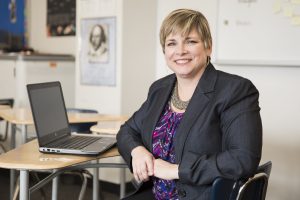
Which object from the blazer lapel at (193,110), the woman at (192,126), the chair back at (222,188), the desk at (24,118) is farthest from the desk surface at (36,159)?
the desk at (24,118)

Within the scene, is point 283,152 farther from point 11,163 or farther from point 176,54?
point 11,163

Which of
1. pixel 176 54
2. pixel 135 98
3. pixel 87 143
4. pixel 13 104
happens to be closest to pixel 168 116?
pixel 176 54

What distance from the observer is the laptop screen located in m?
1.96

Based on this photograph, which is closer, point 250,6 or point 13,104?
point 250,6

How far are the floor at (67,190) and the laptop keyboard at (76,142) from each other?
59.2 inches

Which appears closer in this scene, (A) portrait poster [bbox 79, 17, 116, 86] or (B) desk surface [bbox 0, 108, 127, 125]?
(B) desk surface [bbox 0, 108, 127, 125]

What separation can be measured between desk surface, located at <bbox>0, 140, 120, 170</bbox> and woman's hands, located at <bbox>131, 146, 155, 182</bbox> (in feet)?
0.71

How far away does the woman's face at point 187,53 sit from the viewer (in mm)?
1699

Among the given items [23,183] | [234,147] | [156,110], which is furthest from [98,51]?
[234,147]

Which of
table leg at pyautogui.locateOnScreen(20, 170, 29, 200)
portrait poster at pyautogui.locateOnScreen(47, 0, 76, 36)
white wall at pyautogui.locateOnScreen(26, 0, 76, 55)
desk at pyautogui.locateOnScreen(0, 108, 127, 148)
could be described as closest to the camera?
table leg at pyautogui.locateOnScreen(20, 170, 29, 200)

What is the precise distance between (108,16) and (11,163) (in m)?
2.40

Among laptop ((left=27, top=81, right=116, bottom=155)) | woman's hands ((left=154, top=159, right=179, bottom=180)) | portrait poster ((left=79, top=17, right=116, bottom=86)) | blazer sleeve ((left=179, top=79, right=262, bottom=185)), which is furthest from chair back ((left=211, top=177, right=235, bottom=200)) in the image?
portrait poster ((left=79, top=17, right=116, bottom=86))

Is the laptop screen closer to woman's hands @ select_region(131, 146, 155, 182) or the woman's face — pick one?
woman's hands @ select_region(131, 146, 155, 182)

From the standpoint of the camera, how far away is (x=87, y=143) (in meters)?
2.10
